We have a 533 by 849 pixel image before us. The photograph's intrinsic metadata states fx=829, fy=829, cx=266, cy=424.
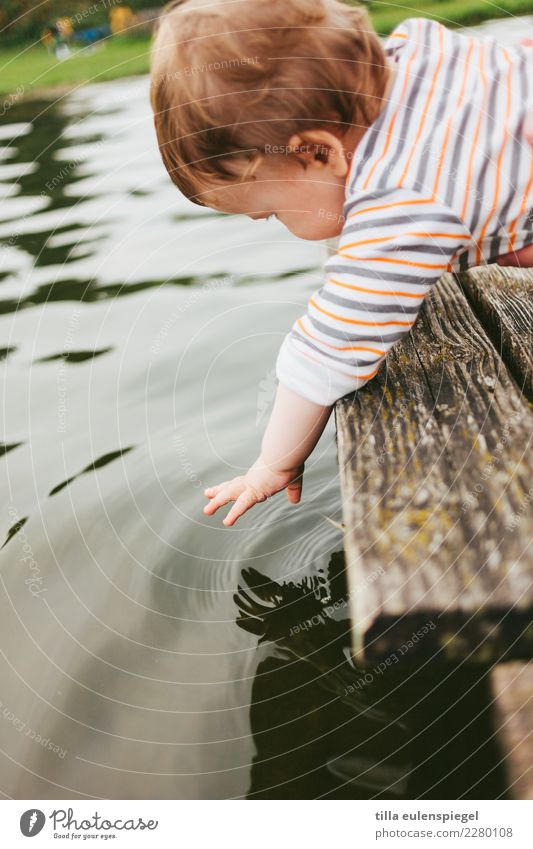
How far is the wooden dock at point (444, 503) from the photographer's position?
Result: 804mm

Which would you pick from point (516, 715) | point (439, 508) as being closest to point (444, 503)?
point (439, 508)

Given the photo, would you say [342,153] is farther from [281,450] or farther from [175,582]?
[175,582]

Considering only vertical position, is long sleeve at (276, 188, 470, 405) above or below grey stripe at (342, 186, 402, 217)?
below

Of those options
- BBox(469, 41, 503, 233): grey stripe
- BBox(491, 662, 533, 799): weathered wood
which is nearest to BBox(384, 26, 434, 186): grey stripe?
BBox(469, 41, 503, 233): grey stripe

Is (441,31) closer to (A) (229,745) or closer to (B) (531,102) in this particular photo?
(B) (531,102)

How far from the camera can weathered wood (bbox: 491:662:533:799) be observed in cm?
84

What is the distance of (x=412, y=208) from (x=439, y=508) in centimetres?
45

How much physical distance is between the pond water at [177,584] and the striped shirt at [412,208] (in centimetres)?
44

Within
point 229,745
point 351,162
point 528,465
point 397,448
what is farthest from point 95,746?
point 351,162

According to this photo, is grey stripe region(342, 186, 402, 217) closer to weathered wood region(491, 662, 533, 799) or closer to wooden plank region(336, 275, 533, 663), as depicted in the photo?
wooden plank region(336, 275, 533, 663)

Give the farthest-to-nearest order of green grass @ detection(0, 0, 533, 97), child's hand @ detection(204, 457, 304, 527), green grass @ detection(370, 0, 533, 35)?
green grass @ detection(0, 0, 533, 97) < green grass @ detection(370, 0, 533, 35) < child's hand @ detection(204, 457, 304, 527)

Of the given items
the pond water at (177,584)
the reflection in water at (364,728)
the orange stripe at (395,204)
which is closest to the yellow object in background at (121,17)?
the pond water at (177,584)

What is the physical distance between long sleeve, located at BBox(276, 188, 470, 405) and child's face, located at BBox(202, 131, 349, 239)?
76 millimetres

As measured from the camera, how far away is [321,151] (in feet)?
3.91
